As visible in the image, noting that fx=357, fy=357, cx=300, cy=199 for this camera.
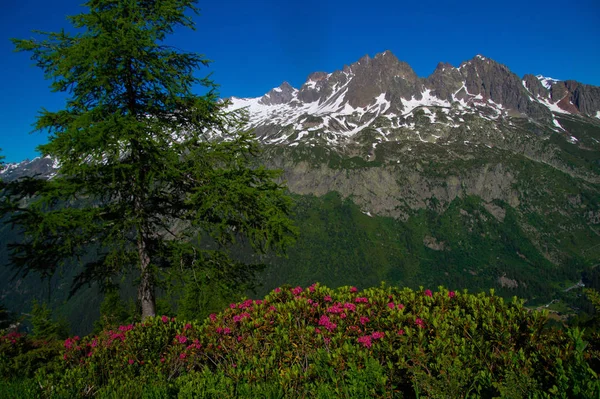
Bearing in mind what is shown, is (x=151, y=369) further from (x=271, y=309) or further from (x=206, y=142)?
(x=206, y=142)

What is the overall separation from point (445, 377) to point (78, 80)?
38.1 feet

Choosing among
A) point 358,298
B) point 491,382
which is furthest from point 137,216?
point 491,382

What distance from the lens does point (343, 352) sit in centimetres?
558

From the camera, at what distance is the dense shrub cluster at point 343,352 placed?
4.49 m

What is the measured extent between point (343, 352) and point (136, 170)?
25.8 feet

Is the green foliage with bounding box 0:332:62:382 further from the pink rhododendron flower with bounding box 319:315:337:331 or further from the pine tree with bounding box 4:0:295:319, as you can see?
the pink rhododendron flower with bounding box 319:315:337:331

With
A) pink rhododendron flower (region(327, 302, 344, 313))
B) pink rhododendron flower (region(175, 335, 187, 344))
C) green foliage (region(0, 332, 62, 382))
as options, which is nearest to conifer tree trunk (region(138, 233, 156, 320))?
green foliage (region(0, 332, 62, 382))

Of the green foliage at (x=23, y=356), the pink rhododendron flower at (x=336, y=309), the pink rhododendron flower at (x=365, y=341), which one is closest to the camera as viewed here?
the pink rhododendron flower at (x=365, y=341)

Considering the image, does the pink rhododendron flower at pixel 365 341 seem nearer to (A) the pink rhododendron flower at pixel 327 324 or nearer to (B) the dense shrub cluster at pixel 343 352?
(B) the dense shrub cluster at pixel 343 352

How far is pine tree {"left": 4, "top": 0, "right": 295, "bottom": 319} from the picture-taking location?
31.6ft

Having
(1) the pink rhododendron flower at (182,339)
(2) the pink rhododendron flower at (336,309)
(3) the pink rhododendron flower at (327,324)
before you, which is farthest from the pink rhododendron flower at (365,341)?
(1) the pink rhododendron flower at (182,339)

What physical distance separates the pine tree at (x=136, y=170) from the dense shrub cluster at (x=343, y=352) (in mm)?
3012

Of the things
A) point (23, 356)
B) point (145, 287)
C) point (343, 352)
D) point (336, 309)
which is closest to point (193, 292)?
point (145, 287)

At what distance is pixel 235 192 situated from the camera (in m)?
10.2
